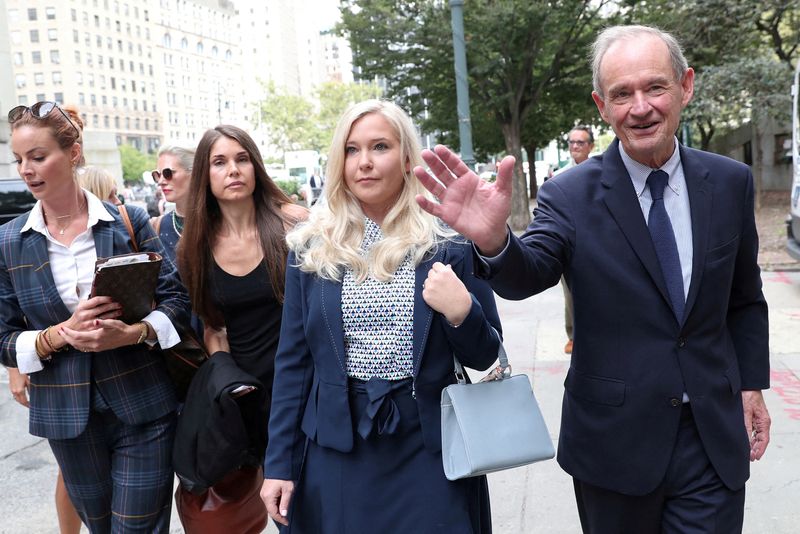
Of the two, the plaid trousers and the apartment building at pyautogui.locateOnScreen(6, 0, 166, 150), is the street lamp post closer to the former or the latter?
the plaid trousers

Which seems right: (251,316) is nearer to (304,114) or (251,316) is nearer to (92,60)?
(304,114)

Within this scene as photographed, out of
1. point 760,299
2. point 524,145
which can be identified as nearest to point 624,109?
point 760,299

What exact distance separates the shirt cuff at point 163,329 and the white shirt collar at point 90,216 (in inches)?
16.3

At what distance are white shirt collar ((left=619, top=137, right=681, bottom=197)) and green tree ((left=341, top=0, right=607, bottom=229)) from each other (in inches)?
589

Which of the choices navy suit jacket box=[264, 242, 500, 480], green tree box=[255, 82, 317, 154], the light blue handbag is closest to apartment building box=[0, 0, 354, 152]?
green tree box=[255, 82, 317, 154]

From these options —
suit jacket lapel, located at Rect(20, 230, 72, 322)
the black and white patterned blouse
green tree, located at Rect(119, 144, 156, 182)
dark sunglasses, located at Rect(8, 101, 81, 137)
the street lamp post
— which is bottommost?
the black and white patterned blouse

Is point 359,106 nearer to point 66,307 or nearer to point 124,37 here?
point 66,307

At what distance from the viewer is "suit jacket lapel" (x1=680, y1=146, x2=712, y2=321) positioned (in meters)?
2.22

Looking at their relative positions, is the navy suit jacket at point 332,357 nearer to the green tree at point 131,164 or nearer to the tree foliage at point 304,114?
the tree foliage at point 304,114

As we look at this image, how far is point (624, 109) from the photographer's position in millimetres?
2268

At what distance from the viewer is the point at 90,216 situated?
3031 millimetres

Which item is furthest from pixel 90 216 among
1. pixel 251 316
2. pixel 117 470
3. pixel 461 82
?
pixel 461 82

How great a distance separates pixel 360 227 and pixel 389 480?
832 millimetres

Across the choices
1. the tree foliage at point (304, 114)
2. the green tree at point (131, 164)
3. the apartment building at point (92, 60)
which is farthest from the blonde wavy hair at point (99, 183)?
the green tree at point (131, 164)
